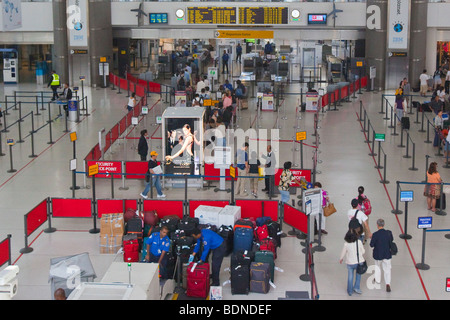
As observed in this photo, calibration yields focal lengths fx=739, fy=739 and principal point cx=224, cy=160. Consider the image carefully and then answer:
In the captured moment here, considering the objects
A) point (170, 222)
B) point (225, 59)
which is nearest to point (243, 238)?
point (170, 222)

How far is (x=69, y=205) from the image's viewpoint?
16.6 metres

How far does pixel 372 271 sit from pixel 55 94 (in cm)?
2140

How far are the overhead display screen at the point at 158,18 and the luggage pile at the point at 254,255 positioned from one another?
23.2m

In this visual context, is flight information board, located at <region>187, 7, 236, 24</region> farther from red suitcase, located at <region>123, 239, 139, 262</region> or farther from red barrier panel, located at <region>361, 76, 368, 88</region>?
red suitcase, located at <region>123, 239, 139, 262</region>

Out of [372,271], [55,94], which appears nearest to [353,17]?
[55,94]

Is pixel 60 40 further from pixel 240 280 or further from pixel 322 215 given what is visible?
pixel 240 280

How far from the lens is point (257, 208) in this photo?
648 inches

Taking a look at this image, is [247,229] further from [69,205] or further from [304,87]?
[304,87]

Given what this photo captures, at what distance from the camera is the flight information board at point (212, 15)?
36688mm

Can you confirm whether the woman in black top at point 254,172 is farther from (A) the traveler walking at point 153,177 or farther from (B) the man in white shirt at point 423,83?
(B) the man in white shirt at point 423,83

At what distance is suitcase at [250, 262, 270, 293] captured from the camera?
43.5 ft

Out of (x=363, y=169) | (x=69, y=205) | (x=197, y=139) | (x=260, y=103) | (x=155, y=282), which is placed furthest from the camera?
(x=260, y=103)

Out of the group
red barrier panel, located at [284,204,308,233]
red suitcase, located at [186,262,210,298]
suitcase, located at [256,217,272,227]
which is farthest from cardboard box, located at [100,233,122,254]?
red barrier panel, located at [284,204,308,233]

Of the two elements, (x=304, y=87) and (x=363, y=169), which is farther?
(x=304, y=87)
